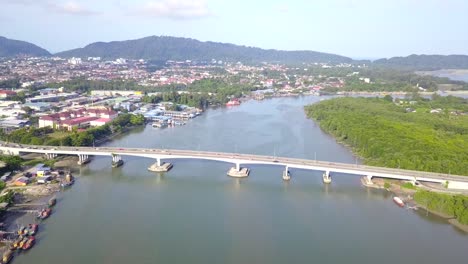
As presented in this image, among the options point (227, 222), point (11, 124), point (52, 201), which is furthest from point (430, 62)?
point (52, 201)

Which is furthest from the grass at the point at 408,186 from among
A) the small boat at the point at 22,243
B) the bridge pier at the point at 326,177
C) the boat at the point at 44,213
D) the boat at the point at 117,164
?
the small boat at the point at 22,243

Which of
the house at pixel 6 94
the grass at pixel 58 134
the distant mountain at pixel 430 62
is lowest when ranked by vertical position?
the grass at pixel 58 134

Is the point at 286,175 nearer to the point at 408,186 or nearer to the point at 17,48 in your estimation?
the point at 408,186

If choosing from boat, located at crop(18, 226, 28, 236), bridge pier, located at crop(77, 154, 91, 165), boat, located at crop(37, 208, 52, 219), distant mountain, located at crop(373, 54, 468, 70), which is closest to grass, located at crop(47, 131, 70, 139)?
bridge pier, located at crop(77, 154, 91, 165)

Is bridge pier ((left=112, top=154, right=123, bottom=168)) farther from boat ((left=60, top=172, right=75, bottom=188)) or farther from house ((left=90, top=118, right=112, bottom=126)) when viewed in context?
house ((left=90, top=118, right=112, bottom=126))

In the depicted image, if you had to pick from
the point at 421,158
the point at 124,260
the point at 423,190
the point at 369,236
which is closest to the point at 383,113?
the point at 421,158

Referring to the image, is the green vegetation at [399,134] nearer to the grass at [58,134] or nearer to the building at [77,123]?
the building at [77,123]
